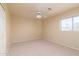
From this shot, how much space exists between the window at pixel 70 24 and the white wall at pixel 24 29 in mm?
2994

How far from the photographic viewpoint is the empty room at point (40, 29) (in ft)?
10.6

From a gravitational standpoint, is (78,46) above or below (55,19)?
below

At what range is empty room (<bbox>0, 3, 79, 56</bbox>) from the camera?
3.23 metres

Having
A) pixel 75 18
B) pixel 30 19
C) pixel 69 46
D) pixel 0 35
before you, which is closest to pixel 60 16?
pixel 75 18

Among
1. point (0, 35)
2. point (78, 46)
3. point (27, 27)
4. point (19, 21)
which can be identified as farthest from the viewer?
point (27, 27)

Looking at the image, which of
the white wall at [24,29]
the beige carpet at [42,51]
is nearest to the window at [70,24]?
the beige carpet at [42,51]

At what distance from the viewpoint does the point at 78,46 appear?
3730mm

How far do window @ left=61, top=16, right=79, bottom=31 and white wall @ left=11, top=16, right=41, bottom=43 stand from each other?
2.99m

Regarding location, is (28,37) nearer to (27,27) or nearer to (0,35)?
(27,27)

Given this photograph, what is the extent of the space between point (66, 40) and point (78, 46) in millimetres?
807

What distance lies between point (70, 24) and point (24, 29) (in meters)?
3.57

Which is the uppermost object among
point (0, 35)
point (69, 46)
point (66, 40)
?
point (0, 35)

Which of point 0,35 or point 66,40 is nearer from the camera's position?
point 0,35

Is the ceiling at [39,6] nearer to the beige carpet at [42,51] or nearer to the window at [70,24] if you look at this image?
the window at [70,24]
